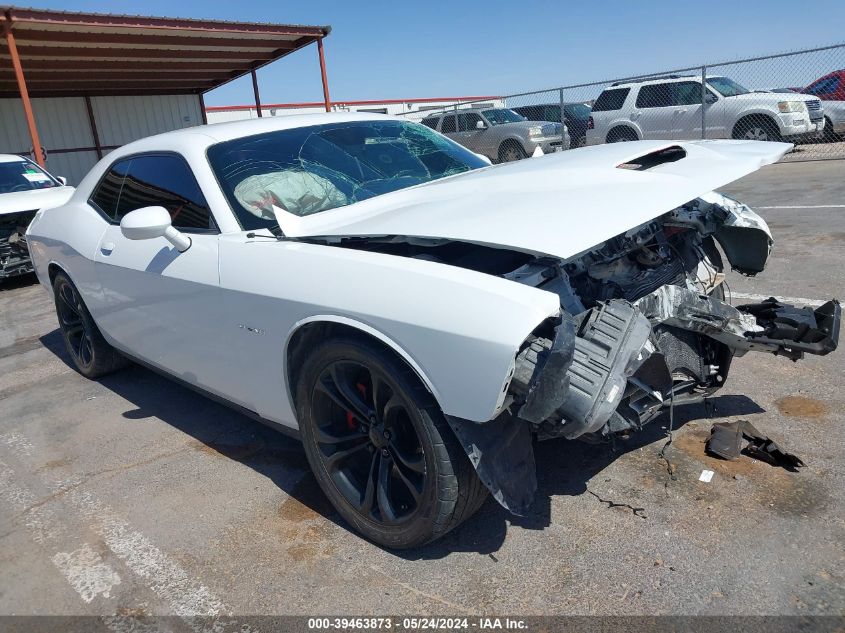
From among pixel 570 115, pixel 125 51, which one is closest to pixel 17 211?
pixel 125 51

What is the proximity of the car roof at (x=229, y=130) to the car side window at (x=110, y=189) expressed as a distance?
0.11m

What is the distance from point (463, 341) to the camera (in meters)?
1.98

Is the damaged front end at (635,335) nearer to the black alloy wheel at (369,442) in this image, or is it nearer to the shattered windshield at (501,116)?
the black alloy wheel at (369,442)

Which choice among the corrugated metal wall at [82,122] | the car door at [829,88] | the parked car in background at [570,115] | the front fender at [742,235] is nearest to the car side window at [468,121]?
the parked car in background at [570,115]

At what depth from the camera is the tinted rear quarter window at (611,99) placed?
14484 millimetres

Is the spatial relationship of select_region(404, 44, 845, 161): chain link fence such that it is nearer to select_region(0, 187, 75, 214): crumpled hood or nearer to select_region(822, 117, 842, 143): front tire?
select_region(822, 117, 842, 143): front tire

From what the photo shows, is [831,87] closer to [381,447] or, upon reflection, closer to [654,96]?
[654,96]

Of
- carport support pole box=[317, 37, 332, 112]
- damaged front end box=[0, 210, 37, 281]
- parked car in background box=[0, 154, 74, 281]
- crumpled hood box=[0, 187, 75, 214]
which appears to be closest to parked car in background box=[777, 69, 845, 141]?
carport support pole box=[317, 37, 332, 112]

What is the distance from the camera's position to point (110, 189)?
3977 millimetres

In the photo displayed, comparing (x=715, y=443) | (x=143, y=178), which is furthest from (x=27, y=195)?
(x=715, y=443)

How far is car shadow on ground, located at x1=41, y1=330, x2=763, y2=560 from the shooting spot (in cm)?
252

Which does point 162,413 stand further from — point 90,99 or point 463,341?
point 90,99

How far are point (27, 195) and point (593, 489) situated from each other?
337 inches

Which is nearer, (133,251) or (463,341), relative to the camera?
(463,341)
